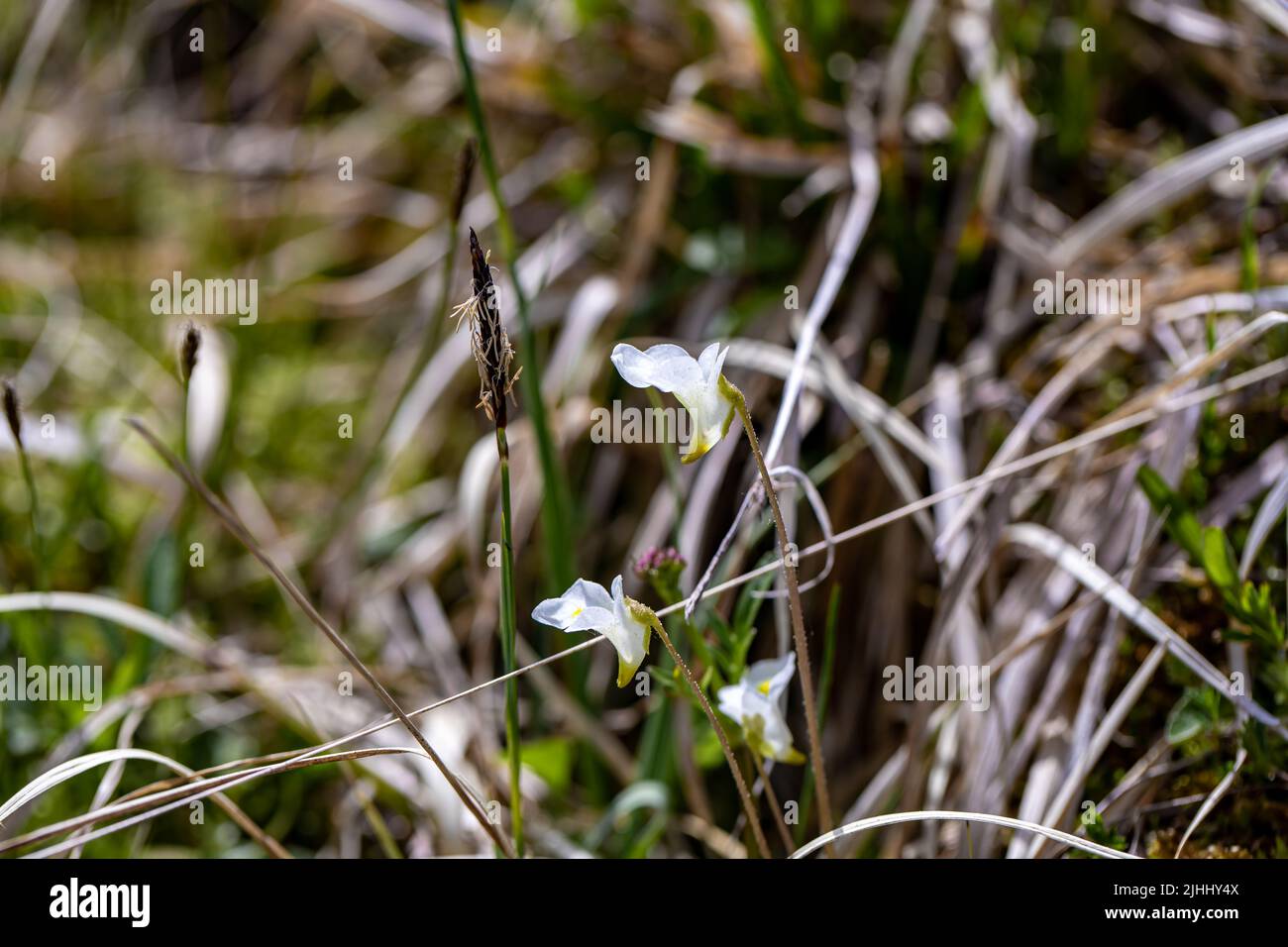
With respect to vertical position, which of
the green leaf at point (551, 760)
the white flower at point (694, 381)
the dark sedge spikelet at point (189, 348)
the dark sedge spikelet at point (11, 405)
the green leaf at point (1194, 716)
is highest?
the dark sedge spikelet at point (189, 348)

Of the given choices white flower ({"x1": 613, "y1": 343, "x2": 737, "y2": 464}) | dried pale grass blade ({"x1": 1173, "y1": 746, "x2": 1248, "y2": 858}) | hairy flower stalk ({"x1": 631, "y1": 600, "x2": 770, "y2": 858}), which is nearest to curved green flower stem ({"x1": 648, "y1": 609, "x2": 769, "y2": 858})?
hairy flower stalk ({"x1": 631, "y1": 600, "x2": 770, "y2": 858})

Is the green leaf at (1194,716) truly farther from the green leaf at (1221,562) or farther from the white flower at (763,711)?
the white flower at (763,711)

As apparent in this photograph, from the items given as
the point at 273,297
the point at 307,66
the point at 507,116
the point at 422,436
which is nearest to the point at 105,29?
the point at 307,66

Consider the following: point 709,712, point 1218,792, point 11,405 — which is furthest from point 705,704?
point 11,405

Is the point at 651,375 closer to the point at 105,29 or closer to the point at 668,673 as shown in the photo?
the point at 668,673

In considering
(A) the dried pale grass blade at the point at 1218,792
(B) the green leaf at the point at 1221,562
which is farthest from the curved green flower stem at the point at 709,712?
(B) the green leaf at the point at 1221,562

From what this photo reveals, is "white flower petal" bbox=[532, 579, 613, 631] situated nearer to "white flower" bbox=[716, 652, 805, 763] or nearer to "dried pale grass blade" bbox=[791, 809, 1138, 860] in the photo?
"white flower" bbox=[716, 652, 805, 763]
